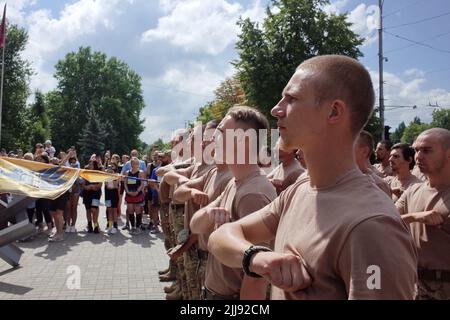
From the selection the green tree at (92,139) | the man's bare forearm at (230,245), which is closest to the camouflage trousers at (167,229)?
the man's bare forearm at (230,245)

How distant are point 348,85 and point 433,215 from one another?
224 centimetres

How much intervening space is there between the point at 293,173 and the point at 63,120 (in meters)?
54.6

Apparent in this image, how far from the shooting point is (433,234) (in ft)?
10.8

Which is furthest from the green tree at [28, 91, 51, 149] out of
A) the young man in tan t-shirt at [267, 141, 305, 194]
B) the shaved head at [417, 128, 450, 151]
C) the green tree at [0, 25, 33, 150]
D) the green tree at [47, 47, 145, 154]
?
the shaved head at [417, 128, 450, 151]

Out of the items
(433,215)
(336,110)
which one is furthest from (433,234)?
(336,110)

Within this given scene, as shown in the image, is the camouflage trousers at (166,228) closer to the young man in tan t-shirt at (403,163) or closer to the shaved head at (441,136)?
the young man in tan t-shirt at (403,163)

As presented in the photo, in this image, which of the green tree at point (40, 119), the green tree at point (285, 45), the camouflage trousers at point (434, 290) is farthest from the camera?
the green tree at point (40, 119)

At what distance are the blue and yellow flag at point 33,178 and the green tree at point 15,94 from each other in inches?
1167

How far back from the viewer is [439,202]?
3.32 m

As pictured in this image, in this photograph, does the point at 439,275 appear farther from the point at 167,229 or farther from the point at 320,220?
the point at 167,229

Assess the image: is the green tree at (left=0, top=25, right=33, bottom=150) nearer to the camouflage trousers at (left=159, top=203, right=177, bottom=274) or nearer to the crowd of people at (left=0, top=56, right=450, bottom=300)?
the camouflage trousers at (left=159, top=203, right=177, bottom=274)

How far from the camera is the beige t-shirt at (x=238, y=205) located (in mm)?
2293

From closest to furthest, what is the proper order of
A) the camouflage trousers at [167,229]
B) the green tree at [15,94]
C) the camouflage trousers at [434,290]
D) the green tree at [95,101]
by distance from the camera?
the camouflage trousers at [434,290]
the camouflage trousers at [167,229]
the green tree at [15,94]
the green tree at [95,101]
